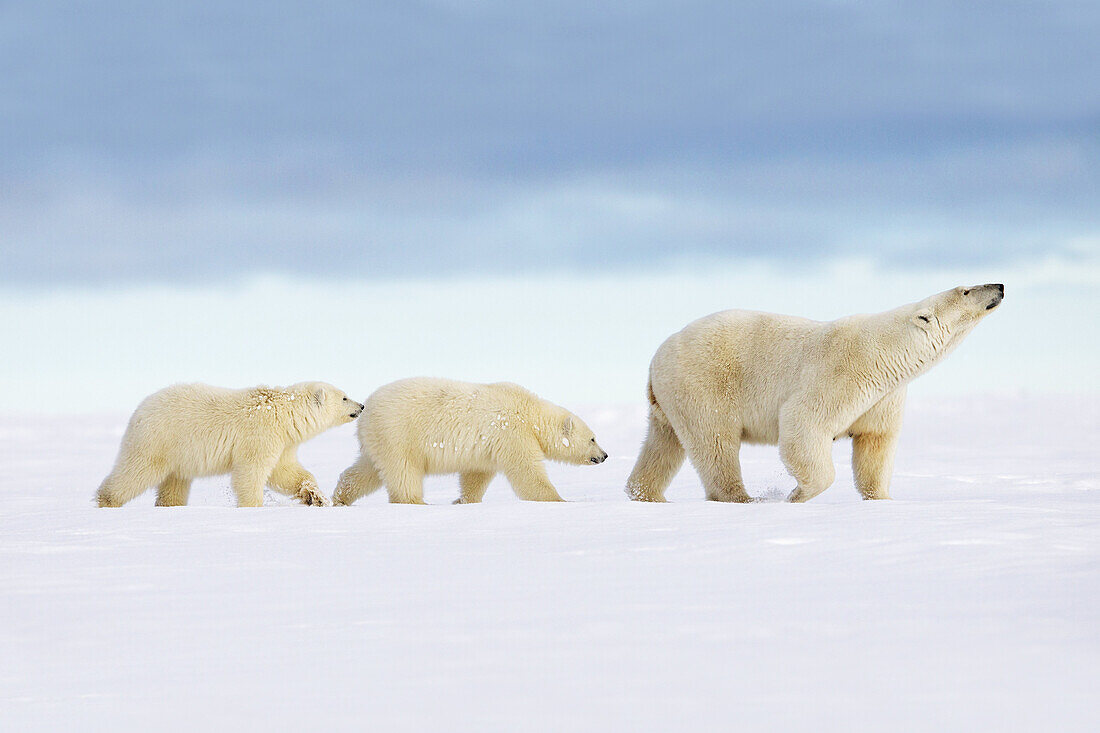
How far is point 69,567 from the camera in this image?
5.41m

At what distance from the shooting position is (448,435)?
351 inches

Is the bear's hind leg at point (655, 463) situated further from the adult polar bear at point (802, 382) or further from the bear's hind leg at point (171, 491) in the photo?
the bear's hind leg at point (171, 491)

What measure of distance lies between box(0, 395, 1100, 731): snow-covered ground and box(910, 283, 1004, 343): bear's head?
199cm

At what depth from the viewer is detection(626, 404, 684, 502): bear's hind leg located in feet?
31.1

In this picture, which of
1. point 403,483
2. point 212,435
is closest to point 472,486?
point 403,483

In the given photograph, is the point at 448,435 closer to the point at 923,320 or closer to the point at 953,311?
the point at 923,320

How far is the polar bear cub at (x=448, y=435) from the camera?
351 inches

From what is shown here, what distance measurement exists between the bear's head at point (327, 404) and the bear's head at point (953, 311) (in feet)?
14.5

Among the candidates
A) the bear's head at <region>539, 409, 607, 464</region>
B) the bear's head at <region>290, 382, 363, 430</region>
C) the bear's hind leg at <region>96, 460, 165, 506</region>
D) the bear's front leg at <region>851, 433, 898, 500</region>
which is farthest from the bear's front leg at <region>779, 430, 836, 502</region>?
the bear's hind leg at <region>96, 460, 165, 506</region>

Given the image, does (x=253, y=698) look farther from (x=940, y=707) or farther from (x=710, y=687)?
(x=940, y=707)

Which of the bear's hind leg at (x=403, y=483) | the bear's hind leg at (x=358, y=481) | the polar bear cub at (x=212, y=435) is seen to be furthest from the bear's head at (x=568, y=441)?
the polar bear cub at (x=212, y=435)

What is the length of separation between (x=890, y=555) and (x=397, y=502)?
16.0 ft

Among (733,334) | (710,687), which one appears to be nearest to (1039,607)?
(710,687)

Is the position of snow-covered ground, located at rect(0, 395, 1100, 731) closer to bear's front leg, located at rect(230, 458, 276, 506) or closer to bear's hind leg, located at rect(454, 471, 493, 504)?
bear's front leg, located at rect(230, 458, 276, 506)
